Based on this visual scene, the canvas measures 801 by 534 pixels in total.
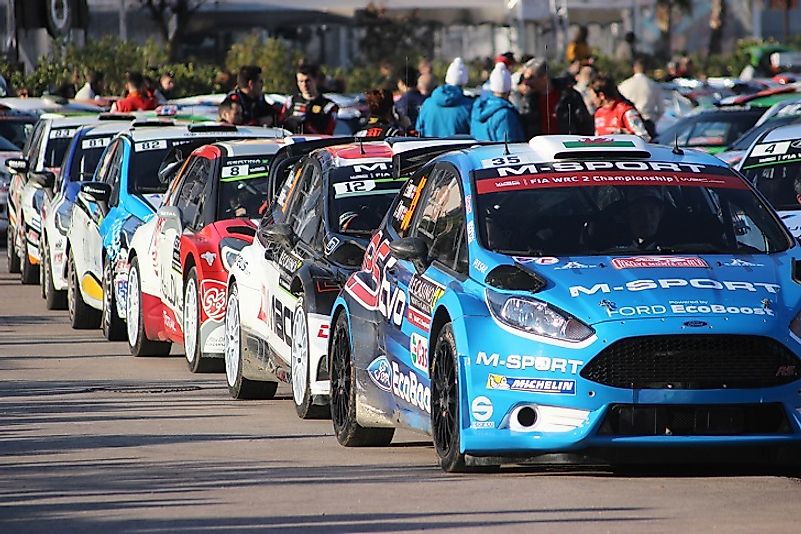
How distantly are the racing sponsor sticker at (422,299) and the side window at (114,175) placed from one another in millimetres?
6772

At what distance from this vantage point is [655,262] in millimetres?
8898

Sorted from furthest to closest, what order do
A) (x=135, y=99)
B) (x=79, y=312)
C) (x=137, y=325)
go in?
(x=135, y=99)
(x=79, y=312)
(x=137, y=325)

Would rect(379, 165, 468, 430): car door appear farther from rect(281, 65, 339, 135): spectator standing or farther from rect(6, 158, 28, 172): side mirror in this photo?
rect(6, 158, 28, 172): side mirror

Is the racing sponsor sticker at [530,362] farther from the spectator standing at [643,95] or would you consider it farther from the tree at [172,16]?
the tree at [172,16]

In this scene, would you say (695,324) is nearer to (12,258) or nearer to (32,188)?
(32,188)

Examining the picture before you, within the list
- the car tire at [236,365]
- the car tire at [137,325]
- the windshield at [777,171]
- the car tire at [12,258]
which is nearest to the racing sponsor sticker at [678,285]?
the car tire at [236,365]

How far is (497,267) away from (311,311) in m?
1.95

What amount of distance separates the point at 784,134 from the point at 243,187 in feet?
11.7

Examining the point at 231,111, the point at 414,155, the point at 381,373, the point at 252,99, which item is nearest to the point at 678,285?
the point at 381,373

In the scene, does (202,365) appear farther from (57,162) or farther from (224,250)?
(57,162)

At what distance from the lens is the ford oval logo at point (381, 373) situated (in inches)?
380

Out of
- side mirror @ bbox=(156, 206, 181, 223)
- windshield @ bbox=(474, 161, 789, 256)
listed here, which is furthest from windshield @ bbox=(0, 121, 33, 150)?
windshield @ bbox=(474, 161, 789, 256)

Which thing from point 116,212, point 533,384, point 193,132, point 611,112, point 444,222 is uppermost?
point 444,222

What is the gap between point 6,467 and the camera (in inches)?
371
